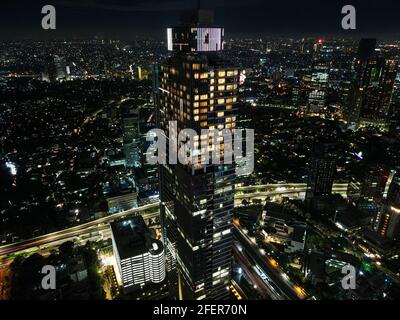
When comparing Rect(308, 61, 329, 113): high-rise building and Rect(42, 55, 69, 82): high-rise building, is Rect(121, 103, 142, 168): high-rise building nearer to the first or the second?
Rect(308, 61, 329, 113): high-rise building

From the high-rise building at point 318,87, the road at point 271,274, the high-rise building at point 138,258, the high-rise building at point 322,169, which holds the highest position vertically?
the high-rise building at point 318,87

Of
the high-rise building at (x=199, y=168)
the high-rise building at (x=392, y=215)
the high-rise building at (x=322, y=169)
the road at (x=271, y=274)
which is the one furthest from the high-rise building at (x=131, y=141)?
the high-rise building at (x=392, y=215)

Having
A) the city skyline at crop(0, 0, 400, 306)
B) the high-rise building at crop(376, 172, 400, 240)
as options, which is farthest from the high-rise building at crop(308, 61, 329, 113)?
the high-rise building at crop(376, 172, 400, 240)

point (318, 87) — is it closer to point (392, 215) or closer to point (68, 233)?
point (392, 215)

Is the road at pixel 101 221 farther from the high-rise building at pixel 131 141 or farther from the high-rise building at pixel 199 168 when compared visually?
the high-rise building at pixel 199 168


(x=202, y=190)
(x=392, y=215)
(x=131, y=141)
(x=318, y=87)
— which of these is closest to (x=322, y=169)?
(x=392, y=215)
